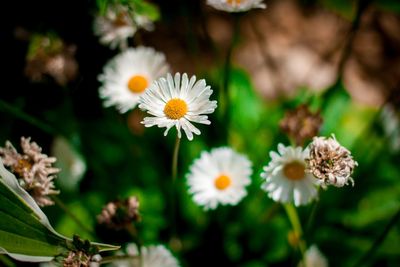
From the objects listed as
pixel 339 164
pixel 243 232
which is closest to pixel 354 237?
pixel 243 232

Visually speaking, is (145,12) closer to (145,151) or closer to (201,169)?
(201,169)

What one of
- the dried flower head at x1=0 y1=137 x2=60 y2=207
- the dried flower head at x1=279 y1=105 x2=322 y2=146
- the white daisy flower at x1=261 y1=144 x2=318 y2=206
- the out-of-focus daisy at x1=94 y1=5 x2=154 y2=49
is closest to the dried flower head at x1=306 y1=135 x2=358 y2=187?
the white daisy flower at x1=261 y1=144 x2=318 y2=206

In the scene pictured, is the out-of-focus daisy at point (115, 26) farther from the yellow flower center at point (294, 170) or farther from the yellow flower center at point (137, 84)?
the yellow flower center at point (294, 170)

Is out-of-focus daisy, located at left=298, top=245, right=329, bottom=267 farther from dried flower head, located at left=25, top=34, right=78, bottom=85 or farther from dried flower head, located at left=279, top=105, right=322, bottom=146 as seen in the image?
dried flower head, located at left=25, top=34, right=78, bottom=85

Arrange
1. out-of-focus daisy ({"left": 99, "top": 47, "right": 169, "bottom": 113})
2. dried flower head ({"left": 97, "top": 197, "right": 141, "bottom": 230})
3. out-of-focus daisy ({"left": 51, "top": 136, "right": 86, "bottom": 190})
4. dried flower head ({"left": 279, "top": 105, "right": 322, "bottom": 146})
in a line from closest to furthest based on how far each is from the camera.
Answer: dried flower head ({"left": 97, "top": 197, "right": 141, "bottom": 230}), dried flower head ({"left": 279, "top": 105, "right": 322, "bottom": 146}), out-of-focus daisy ({"left": 99, "top": 47, "right": 169, "bottom": 113}), out-of-focus daisy ({"left": 51, "top": 136, "right": 86, "bottom": 190})

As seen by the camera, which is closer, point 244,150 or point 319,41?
point 244,150

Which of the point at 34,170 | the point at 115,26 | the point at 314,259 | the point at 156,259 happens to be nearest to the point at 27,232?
the point at 34,170
